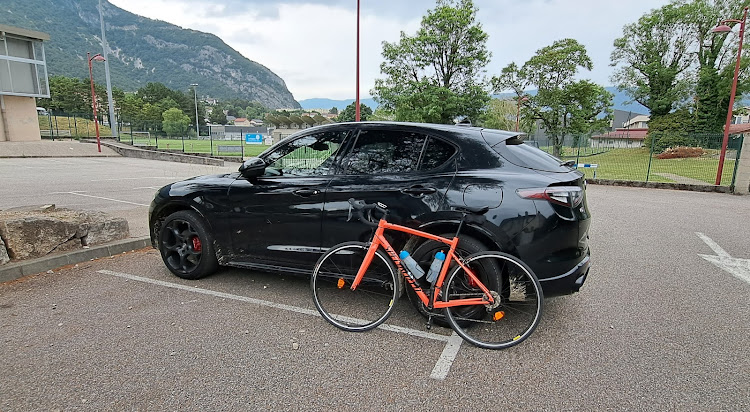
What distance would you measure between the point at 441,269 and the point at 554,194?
100cm

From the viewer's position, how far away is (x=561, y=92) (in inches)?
1261

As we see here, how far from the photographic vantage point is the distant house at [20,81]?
29.5 m

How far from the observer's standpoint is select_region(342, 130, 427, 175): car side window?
3.44m

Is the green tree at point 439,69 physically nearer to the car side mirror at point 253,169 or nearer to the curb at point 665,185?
the curb at point 665,185

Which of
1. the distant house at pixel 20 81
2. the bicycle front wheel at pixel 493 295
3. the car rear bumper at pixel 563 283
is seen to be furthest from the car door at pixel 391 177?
the distant house at pixel 20 81

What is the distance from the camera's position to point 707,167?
15.3 meters

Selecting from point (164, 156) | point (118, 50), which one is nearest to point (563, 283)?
point (164, 156)

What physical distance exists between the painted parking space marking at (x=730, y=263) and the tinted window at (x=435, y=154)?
391cm

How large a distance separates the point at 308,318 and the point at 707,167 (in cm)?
1794

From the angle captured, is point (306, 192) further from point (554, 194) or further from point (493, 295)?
point (554, 194)

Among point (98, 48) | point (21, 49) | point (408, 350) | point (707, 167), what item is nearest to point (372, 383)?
point (408, 350)

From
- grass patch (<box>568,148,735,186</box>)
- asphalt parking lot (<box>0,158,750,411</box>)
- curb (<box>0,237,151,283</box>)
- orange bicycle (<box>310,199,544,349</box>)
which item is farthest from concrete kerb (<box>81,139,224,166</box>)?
orange bicycle (<box>310,199,544,349</box>)

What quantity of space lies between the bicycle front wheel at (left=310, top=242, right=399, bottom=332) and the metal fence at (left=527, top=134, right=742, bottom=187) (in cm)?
1145

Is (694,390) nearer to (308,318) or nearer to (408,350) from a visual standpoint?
(408,350)
